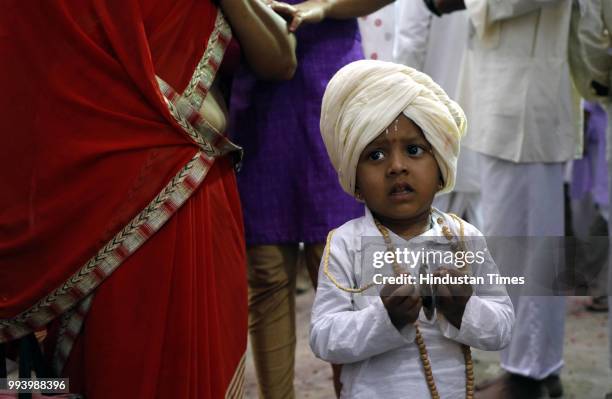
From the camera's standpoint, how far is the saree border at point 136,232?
2.01m

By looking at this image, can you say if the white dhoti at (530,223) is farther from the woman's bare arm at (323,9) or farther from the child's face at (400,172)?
the child's face at (400,172)

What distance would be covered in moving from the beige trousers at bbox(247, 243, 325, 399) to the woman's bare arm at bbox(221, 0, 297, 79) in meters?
0.59

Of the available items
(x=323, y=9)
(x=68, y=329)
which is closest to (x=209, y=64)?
(x=323, y=9)

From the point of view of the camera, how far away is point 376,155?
1825mm

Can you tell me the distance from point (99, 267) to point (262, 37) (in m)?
0.77

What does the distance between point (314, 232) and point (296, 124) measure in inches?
13.6

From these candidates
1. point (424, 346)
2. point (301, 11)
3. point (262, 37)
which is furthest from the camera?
point (301, 11)

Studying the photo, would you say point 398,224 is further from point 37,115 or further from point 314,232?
point 37,115

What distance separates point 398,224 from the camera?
1.86 metres

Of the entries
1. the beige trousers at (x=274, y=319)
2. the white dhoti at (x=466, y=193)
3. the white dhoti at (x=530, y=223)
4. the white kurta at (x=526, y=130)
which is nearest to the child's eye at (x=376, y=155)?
the beige trousers at (x=274, y=319)

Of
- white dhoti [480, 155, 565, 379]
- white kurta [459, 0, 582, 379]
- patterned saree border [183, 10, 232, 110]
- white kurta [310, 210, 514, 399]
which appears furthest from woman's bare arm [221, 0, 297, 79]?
white dhoti [480, 155, 565, 379]

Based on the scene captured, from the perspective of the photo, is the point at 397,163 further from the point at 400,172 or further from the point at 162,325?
the point at 162,325

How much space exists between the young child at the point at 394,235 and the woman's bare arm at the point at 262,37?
454 mm

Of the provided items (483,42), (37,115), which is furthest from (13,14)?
(483,42)
